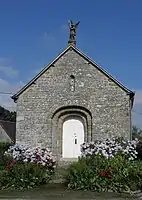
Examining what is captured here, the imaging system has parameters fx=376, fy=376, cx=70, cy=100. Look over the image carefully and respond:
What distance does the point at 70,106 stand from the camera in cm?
2508

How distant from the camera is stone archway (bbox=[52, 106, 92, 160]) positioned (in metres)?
24.8

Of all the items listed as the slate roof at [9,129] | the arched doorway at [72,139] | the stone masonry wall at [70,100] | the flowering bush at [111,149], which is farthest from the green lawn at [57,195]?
the slate roof at [9,129]

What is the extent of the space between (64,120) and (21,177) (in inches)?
424

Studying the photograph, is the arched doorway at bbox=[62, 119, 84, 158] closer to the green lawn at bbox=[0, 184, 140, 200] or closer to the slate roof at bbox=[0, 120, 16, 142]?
the green lawn at bbox=[0, 184, 140, 200]

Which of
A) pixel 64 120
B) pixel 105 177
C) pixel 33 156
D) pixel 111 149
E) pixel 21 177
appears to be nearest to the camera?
pixel 105 177

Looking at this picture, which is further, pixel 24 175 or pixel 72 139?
pixel 72 139

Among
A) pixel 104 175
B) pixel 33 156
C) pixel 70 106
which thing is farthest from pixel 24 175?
pixel 70 106

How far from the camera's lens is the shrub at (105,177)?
14.6m

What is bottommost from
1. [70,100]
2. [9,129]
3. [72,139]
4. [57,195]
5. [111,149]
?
[57,195]

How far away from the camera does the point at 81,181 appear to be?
583 inches

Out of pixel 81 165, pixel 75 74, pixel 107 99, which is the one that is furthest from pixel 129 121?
pixel 81 165

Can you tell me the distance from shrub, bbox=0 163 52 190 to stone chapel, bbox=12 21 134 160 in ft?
30.0

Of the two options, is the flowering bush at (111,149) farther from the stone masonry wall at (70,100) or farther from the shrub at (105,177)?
the stone masonry wall at (70,100)

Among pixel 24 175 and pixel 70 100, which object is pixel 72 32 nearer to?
pixel 70 100
